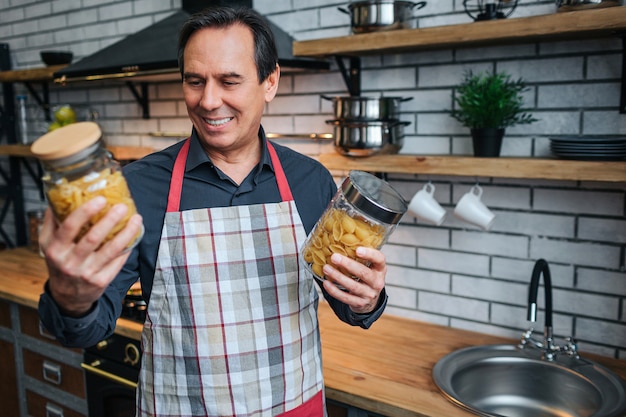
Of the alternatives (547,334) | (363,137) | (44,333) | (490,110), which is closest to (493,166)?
(490,110)

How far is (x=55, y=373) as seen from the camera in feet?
8.39

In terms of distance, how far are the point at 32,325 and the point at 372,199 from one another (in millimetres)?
2189

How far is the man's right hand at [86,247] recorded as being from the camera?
0.82 m

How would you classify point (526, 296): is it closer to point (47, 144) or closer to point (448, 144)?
point (448, 144)

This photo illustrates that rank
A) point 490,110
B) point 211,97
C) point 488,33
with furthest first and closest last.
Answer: point 490,110
point 488,33
point 211,97

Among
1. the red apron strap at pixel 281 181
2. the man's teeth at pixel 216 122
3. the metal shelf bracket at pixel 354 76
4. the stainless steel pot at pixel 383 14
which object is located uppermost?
the stainless steel pot at pixel 383 14

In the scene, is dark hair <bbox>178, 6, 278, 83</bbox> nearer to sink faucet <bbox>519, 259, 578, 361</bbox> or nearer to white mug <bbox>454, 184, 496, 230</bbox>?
white mug <bbox>454, 184, 496, 230</bbox>

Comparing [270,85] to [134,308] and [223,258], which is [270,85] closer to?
[223,258]

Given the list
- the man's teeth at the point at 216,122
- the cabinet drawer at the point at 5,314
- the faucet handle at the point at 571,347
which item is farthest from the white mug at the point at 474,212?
the cabinet drawer at the point at 5,314

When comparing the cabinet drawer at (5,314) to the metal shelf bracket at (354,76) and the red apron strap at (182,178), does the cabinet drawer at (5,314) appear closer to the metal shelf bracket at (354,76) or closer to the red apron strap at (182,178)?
the red apron strap at (182,178)

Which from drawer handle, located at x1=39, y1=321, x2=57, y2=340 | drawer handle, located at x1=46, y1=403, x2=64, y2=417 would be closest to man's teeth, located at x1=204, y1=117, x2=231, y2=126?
drawer handle, located at x1=39, y1=321, x2=57, y2=340

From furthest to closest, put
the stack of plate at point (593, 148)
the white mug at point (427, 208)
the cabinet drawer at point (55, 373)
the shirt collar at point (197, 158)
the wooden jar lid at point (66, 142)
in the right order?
the cabinet drawer at point (55, 373) → the white mug at point (427, 208) → the stack of plate at point (593, 148) → the shirt collar at point (197, 158) → the wooden jar lid at point (66, 142)

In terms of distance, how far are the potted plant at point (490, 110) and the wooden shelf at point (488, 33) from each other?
0.46ft

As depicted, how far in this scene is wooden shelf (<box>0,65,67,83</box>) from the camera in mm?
2996
